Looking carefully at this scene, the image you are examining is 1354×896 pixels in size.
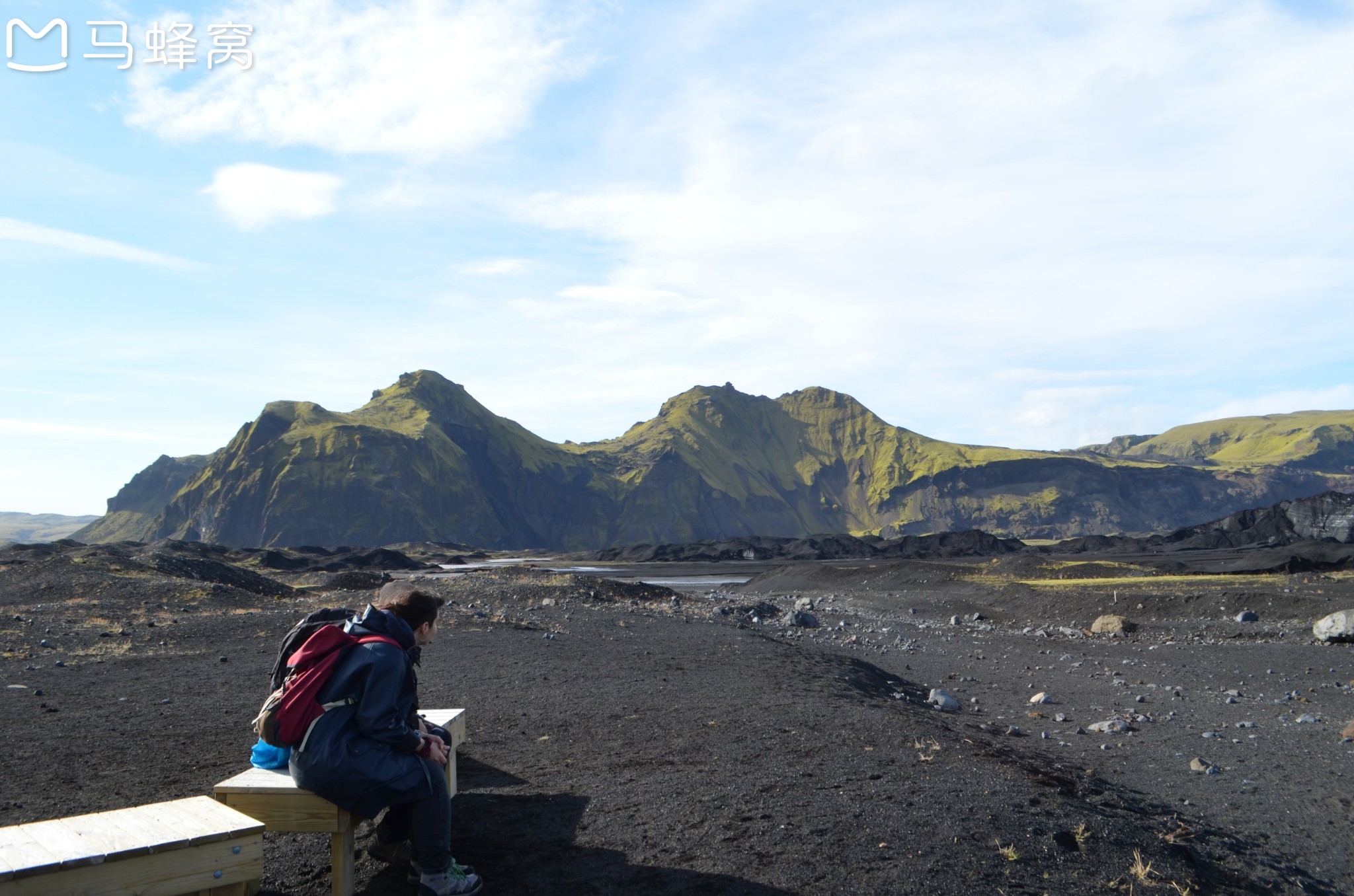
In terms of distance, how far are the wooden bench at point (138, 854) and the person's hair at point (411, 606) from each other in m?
1.33

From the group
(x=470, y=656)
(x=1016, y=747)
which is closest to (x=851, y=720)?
(x=1016, y=747)

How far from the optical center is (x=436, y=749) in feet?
17.2

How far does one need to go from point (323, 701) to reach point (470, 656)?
38.0 feet

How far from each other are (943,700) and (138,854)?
37.7 ft

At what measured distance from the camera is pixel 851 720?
10.2 metres

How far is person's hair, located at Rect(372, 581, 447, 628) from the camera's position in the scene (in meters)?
5.36

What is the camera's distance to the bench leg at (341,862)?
5.10m

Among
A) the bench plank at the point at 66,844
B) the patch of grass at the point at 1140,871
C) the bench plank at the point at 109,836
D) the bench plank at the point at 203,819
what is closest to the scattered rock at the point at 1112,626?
the patch of grass at the point at 1140,871

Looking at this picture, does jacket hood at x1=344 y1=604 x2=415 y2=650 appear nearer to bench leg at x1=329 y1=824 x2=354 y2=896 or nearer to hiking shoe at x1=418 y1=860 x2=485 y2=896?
bench leg at x1=329 y1=824 x2=354 y2=896

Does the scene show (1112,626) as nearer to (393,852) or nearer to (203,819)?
(393,852)

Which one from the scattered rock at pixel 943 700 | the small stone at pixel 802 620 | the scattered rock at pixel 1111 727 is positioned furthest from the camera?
the small stone at pixel 802 620

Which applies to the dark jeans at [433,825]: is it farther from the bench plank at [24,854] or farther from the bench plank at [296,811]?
the bench plank at [24,854]

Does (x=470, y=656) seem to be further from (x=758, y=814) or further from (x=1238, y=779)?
(x=1238, y=779)

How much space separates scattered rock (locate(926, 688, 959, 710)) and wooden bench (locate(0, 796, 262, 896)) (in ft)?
35.1
